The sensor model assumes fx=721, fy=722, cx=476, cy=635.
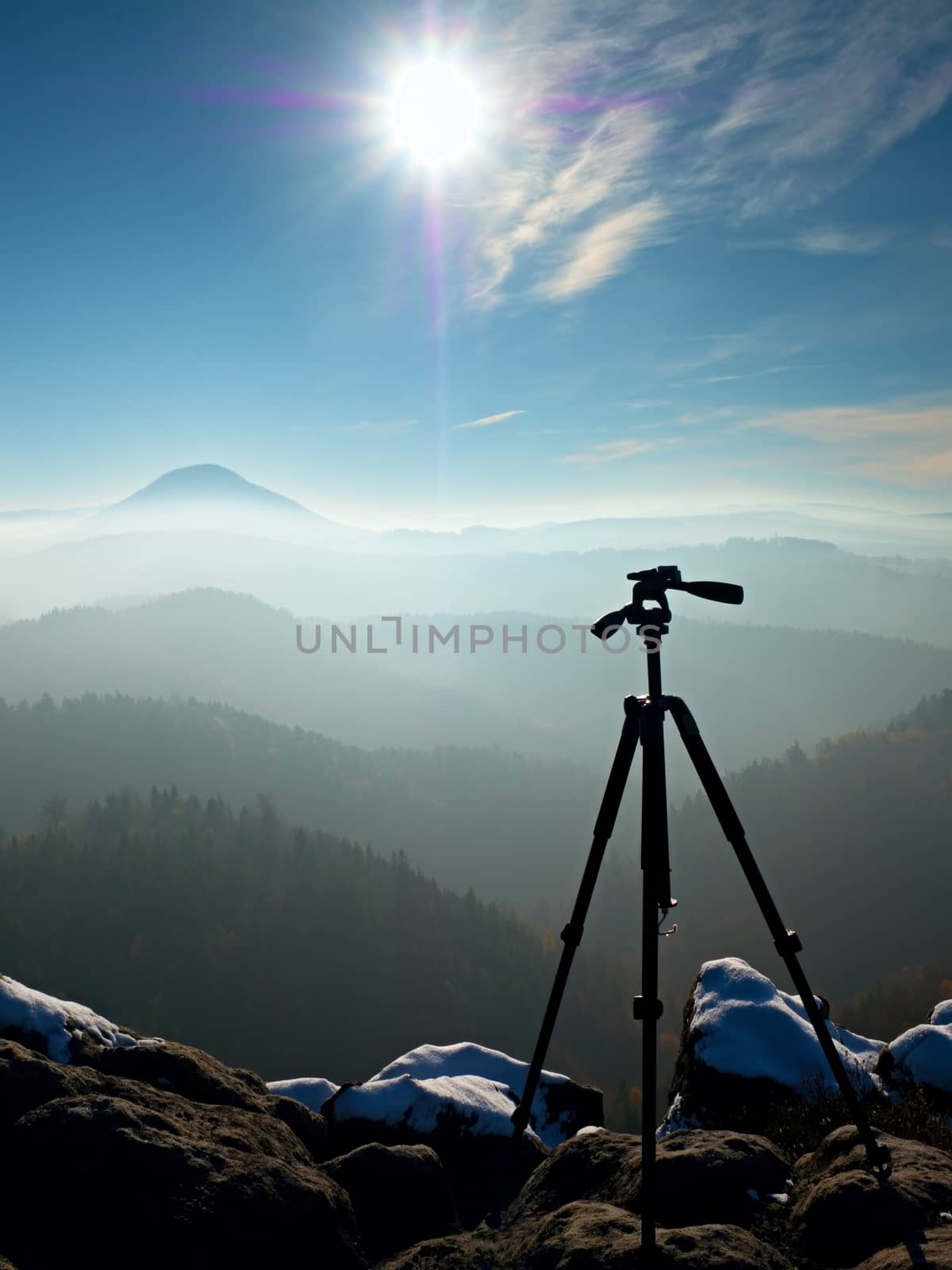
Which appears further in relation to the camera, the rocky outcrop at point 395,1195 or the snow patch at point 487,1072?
the snow patch at point 487,1072

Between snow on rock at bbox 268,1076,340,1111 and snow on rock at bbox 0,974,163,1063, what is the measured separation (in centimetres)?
358

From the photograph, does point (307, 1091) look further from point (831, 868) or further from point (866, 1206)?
point (831, 868)

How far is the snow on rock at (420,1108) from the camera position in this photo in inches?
313

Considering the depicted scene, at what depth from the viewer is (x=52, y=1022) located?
6695 mm

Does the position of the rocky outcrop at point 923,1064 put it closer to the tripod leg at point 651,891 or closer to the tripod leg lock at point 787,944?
the tripod leg lock at point 787,944

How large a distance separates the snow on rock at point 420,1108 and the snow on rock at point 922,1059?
445 centimetres

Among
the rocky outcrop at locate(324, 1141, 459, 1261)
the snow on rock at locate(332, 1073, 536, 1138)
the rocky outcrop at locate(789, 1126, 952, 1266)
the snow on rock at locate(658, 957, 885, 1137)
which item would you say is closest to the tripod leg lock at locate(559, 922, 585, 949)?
the rocky outcrop at locate(789, 1126, 952, 1266)

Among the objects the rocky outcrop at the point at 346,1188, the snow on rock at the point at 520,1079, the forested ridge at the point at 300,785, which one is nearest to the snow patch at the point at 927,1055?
the rocky outcrop at the point at 346,1188

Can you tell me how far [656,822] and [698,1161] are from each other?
9.40 ft

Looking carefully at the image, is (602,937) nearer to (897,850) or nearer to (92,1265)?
(897,850)

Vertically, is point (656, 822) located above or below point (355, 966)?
above

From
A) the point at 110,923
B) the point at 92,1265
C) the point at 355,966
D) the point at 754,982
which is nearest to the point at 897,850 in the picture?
the point at 355,966

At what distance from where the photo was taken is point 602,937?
381 feet

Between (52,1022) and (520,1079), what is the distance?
23.0 ft
